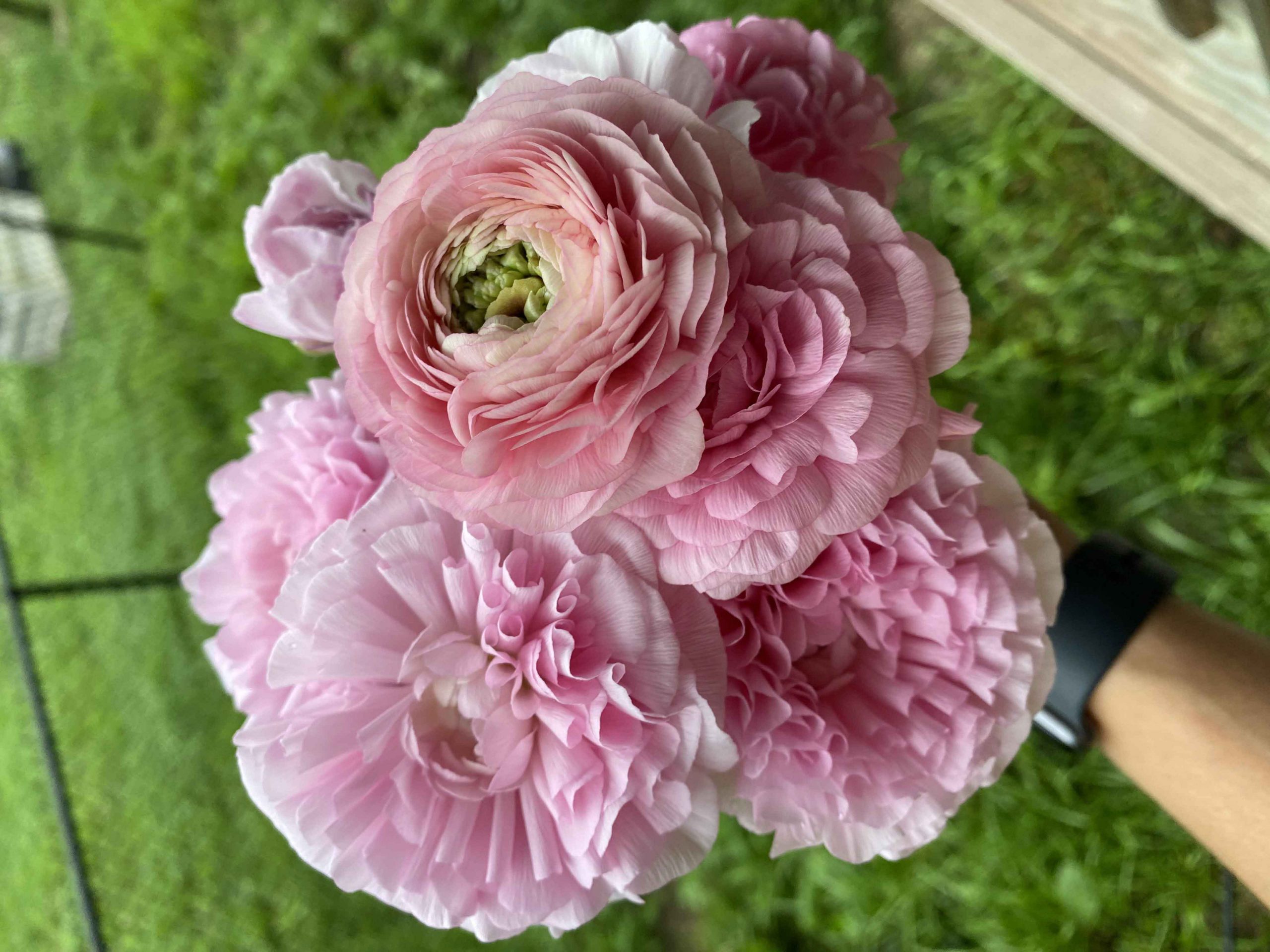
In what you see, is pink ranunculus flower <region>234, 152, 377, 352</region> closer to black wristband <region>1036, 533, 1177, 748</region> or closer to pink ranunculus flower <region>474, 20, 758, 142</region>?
pink ranunculus flower <region>474, 20, 758, 142</region>

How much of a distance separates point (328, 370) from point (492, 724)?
119 centimetres

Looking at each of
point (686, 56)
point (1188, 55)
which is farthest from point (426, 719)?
point (1188, 55)

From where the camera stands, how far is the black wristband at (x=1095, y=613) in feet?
2.48

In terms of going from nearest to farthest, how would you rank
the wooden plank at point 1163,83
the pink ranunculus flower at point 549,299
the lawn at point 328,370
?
the pink ranunculus flower at point 549,299, the wooden plank at point 1163,83, the lawn at point 328,370

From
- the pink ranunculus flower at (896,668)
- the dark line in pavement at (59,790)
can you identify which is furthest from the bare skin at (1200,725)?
the dark line in pavement at (59,790)

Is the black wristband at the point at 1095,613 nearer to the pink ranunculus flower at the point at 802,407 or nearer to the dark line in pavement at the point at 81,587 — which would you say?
the pink ranunculus flower at the point at 802,407

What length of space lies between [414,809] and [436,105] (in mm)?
1597

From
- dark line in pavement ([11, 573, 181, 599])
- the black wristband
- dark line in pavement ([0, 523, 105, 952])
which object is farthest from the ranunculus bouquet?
dark line in pavement ([11, 573, 181, 599])

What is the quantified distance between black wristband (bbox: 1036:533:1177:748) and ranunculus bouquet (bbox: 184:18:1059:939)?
0.91ft

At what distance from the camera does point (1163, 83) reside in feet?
3.10

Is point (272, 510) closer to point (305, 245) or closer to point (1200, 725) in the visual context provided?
point (305, 245)

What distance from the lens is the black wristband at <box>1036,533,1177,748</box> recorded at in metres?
0.76

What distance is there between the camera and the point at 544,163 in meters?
0.37

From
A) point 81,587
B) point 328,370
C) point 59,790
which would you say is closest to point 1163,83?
point 328,370
